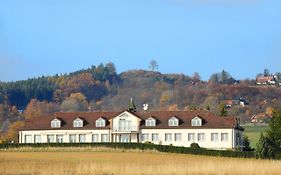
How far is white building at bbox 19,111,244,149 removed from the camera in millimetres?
104625

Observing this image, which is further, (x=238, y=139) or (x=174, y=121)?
(x=174, y=121)

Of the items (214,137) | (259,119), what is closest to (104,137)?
(214,137)

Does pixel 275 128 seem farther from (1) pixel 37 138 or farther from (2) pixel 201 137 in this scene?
(1) pixel 37 138

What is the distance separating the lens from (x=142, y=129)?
107188 millimetres

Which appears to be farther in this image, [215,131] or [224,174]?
[215,131]

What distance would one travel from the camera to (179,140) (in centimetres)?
10594

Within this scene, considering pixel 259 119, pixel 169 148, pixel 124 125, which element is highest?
pixel 259 119

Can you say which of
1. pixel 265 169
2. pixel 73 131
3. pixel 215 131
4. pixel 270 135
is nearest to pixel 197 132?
pixel 215 131

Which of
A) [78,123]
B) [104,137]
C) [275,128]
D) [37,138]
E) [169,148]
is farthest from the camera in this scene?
[37,138]

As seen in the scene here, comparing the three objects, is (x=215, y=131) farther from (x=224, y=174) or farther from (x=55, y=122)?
(x=224, y=174)

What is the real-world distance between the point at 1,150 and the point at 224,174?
5374 cm

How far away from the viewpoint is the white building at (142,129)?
105 metres

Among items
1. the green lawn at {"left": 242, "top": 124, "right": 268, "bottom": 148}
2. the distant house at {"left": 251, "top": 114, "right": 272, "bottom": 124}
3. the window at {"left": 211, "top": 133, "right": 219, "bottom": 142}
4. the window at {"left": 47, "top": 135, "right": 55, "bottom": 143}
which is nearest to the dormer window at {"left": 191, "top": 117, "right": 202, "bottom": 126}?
the window at {"left": 211, "top": 133, "right": 219, "bottom": 142}

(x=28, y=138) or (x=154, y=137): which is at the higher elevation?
(x=154, y=137)
